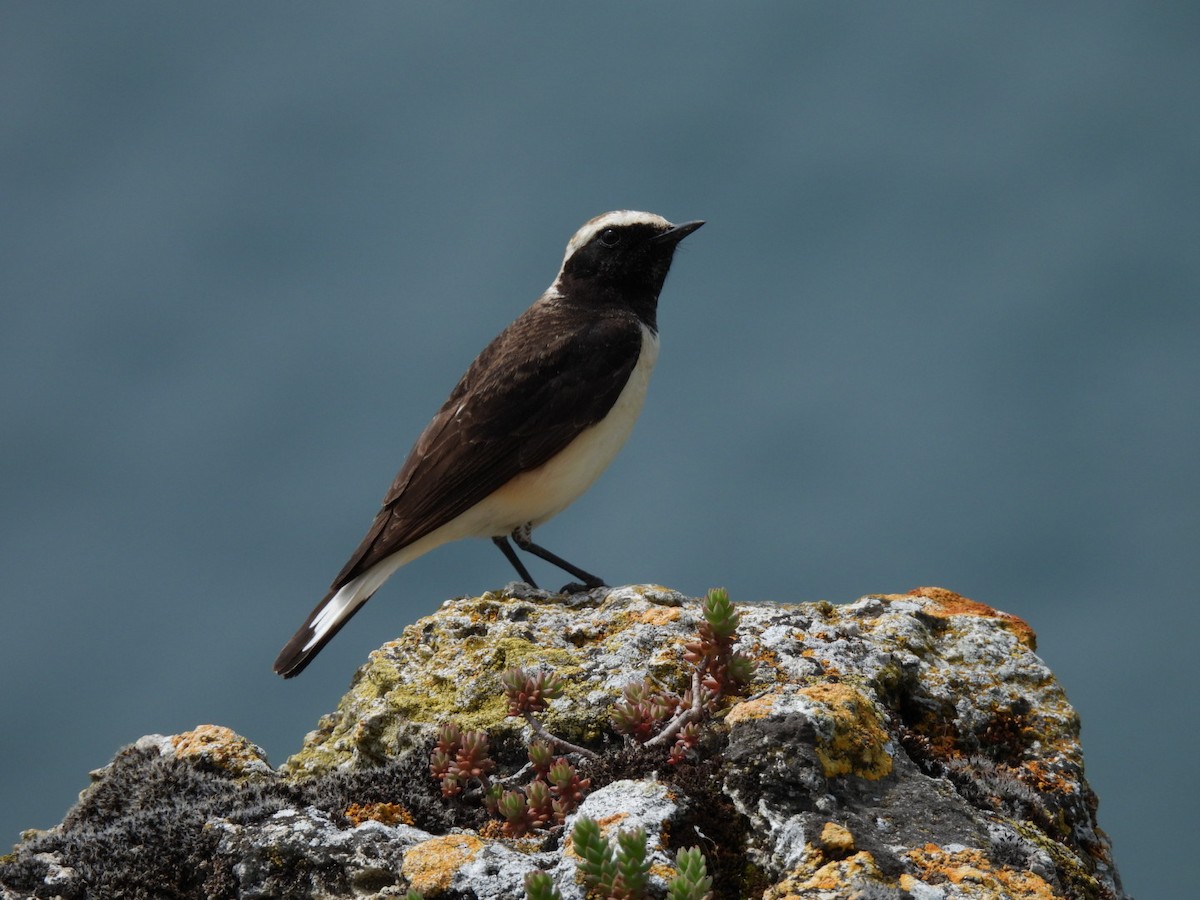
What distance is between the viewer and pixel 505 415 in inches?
306

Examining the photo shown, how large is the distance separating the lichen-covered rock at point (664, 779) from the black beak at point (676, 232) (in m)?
3.82

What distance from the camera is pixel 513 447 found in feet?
25.1

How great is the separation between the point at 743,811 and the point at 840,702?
52 cm

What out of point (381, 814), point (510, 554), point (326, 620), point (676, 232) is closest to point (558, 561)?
point (510, 554)

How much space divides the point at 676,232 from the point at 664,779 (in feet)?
18.2

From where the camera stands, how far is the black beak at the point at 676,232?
8828 millimetres

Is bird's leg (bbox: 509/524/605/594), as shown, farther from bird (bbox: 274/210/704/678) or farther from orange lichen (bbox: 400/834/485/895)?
orange lichen (bbox: 400/834/485/895)

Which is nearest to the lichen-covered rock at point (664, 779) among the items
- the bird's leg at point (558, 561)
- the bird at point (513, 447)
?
the bird's leg at point (558, 561)

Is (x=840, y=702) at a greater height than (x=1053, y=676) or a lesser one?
lesser

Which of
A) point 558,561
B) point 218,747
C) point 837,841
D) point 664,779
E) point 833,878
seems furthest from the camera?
point 558,561

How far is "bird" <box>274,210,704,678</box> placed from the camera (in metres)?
7.29

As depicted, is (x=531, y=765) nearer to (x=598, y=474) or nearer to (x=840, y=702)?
(x=840, y=702)

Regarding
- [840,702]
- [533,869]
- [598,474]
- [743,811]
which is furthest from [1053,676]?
[598,474]

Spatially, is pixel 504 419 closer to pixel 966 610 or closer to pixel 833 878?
pixel 966 610
